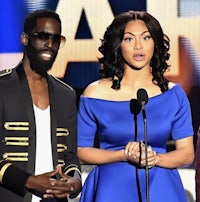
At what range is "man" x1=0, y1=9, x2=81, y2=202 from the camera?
7.28 ft

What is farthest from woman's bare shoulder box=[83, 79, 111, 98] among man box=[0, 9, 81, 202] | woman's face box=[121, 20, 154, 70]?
man box=[0, 9, 81, 202]

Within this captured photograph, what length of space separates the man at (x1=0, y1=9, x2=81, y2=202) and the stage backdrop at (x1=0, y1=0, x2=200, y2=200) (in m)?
1.12

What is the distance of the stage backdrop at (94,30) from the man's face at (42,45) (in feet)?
3.77

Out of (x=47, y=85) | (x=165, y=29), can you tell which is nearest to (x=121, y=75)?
(x=47, y=85)

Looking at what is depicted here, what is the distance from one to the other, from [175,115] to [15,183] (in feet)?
2.41

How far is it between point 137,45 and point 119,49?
116 mm

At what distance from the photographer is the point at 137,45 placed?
99.7 inches

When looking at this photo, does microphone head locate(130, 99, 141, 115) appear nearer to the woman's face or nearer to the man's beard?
the woman's face

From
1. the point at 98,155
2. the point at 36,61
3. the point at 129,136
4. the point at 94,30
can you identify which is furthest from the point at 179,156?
the point at 94,30

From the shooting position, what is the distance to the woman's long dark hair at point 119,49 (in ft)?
8.53

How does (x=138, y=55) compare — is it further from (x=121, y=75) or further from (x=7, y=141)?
(x=7, y=141)

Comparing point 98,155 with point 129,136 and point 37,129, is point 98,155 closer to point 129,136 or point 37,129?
point 129,136

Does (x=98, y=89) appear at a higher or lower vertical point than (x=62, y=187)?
higher

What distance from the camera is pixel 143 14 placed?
8.61 feet
